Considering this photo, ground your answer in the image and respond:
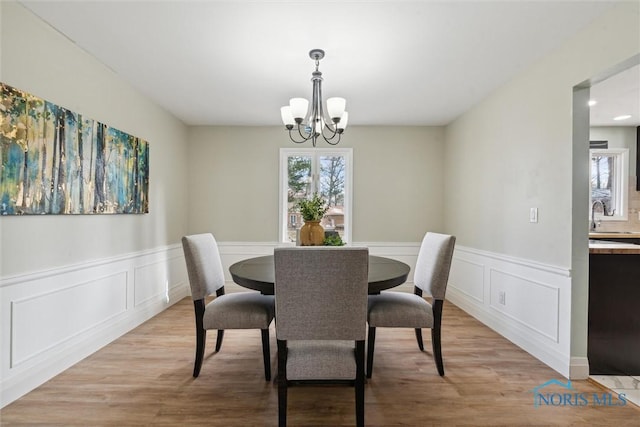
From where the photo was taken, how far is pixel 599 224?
419 centimetres

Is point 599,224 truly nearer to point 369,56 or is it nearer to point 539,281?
point 539,281

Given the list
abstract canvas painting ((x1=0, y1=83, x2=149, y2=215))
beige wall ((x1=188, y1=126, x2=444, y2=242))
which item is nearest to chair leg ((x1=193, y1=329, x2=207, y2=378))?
abstract canvas painting ((x1=0, y1=83, x2=149, y2=215))

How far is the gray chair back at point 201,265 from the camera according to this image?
6.93 ft

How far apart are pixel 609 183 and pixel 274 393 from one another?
16.4 ft

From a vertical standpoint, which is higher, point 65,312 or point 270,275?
point 270,275

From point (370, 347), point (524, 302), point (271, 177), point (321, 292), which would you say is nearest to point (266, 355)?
point (370, 347)

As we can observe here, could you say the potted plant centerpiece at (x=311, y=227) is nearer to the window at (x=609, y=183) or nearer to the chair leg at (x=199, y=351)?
the chair leg at (x=199, y=351)

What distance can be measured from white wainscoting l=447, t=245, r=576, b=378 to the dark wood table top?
1.07 metres

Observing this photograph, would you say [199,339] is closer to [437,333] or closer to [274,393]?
[274,393]

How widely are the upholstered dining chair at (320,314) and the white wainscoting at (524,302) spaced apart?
5.18 feet

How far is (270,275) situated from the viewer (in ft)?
6.32

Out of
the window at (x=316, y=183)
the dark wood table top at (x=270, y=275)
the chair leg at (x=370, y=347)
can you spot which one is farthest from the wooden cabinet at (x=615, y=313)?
the window at (x=316, y=183)

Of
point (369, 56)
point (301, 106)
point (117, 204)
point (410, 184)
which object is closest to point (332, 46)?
point (369, 56)

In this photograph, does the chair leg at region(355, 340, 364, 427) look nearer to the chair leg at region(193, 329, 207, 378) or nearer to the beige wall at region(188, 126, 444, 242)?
the chair leg at region(193, 329, 207, 378)
